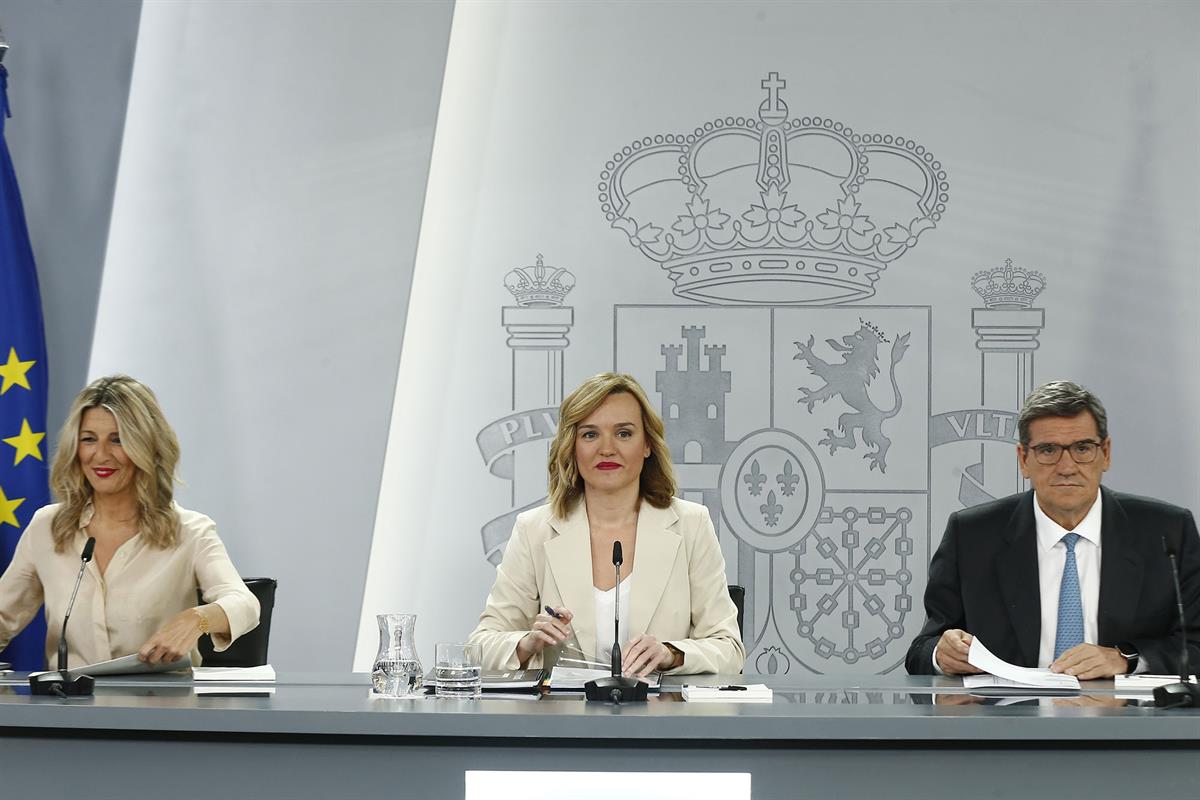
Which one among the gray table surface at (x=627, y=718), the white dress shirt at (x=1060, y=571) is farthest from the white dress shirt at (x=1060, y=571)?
the gray table surface at (x=627, y=718)

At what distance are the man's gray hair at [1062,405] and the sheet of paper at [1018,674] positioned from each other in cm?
63

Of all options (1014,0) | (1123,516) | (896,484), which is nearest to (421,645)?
(896,484)

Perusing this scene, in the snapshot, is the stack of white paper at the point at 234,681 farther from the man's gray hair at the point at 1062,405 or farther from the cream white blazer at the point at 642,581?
the man's gray hair at the point at 1062,405

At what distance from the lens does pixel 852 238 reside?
420 centimetres

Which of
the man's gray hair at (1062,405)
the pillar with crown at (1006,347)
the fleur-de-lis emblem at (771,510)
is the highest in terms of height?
the pillar with crown at (1006,347)

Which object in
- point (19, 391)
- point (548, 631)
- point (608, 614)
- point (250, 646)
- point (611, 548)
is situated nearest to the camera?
point (548, 631)

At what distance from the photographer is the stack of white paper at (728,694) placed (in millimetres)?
2314

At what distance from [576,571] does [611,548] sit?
13cm

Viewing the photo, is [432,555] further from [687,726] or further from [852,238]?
[687,726]

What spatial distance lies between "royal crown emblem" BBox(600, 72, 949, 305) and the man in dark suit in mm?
1332

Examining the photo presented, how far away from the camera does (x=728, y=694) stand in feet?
7.79

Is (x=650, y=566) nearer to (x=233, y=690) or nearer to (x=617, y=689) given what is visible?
(x=617, y=689)

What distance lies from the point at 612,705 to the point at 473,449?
6.98 ft

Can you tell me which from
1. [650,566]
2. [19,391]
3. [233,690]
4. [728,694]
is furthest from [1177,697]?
[19,391]
